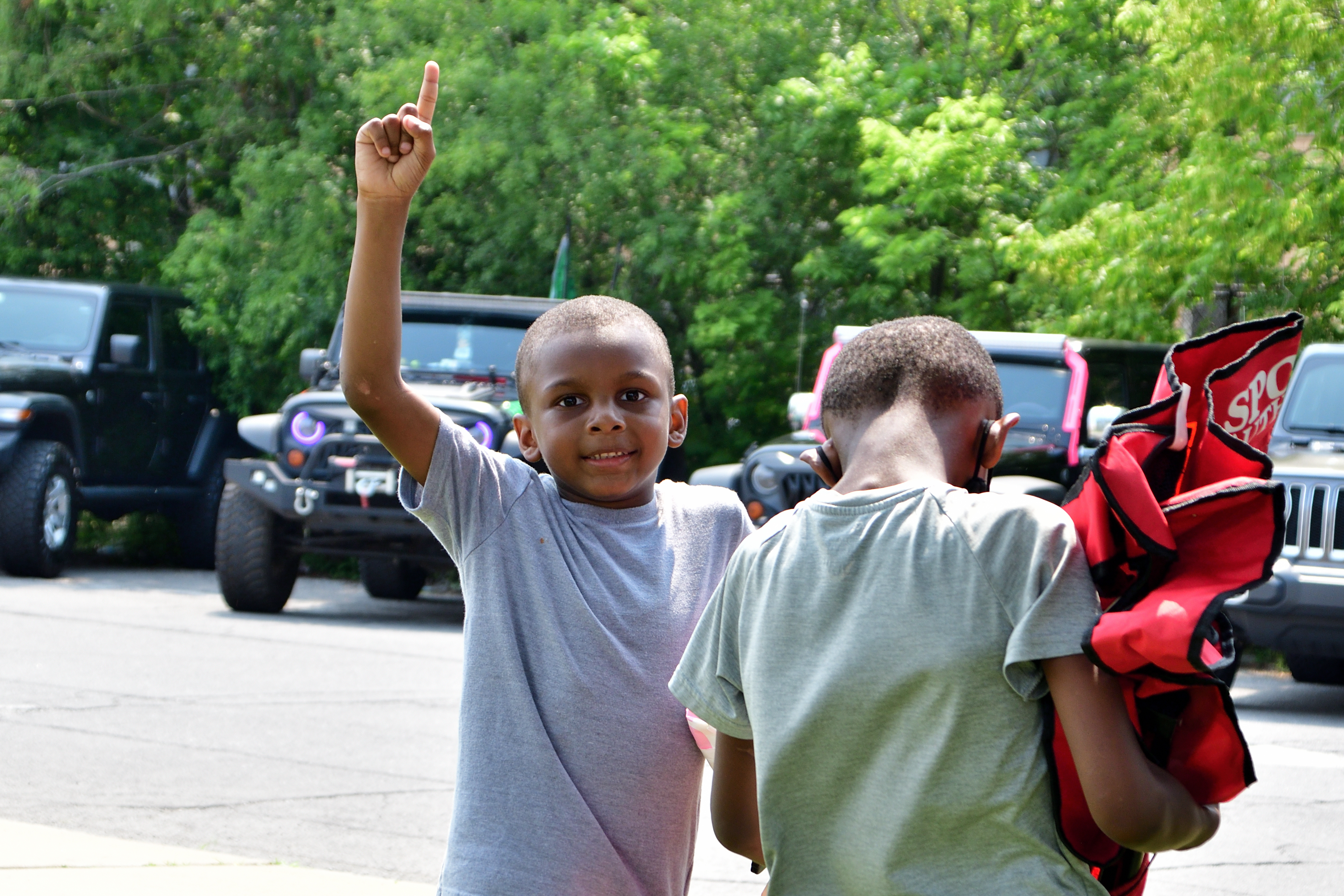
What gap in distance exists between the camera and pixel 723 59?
14.5 meters

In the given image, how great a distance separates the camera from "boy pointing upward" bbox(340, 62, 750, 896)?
2.06 m

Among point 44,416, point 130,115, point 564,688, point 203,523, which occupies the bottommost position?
point 203,523

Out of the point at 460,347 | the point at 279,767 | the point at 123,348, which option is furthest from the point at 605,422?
the point at 123,348

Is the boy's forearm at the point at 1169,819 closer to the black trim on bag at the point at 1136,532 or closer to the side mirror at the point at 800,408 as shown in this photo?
the black trim on bag at the point at 1136,532

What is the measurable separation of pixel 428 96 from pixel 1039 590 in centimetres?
118

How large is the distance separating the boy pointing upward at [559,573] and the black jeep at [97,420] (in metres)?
10.9

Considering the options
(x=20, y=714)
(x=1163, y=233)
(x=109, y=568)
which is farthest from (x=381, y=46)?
(x=20, y=714)

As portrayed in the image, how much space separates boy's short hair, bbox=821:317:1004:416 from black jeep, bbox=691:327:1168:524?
22.6ft

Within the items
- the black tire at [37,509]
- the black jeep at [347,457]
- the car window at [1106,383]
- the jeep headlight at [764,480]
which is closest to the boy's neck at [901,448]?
the jeep headlight at [764,480]

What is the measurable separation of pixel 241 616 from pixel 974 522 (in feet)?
32.1

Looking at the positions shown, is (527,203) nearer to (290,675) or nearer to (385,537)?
(385,537)

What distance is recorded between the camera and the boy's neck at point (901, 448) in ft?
5.60

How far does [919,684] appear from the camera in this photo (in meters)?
1.63

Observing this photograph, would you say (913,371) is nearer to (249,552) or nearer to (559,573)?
(559,573)
